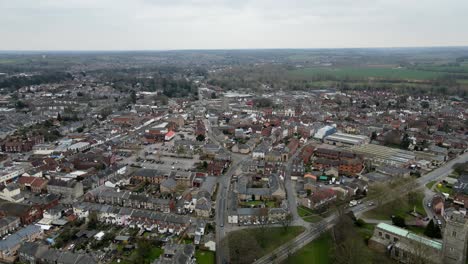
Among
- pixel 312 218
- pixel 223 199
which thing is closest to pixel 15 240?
pixel 223 199

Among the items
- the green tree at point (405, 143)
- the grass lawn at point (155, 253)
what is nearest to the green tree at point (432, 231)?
the grass lawn at point (155, 253)

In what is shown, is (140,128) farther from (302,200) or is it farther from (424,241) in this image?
(424,241)

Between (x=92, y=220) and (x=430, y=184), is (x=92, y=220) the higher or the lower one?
the higher one

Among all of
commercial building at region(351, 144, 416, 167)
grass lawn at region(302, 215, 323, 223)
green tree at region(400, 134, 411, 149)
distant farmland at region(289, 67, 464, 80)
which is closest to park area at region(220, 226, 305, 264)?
grass lawn at region(302, 215, 323, 223)

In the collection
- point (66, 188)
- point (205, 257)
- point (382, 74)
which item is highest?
point (382, 74)

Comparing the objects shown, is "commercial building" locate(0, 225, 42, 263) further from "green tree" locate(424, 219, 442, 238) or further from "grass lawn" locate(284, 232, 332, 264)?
"green tree" locate(424, 219, 442, 238)

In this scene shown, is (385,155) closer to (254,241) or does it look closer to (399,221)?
(399,221)
